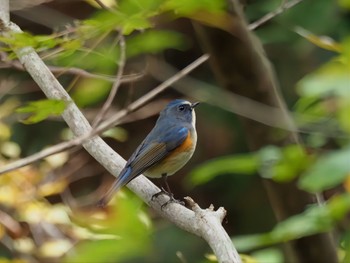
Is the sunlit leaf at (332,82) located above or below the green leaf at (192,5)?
below

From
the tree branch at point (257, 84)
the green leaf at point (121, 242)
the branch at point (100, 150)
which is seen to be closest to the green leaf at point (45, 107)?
the branch at point (100, 150)

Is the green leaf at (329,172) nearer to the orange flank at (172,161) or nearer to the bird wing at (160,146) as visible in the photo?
the bird wing at (160,146)

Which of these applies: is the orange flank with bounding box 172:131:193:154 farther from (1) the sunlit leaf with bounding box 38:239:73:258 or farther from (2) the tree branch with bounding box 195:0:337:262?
(1) the sunlit leaf with bounding box 38:239:73:258

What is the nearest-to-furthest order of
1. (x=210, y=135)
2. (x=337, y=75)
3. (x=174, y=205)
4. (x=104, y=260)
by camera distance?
1. (x=104, y=260)
2. (x=337, y=75)
3. (x=174, y=205)
4. (x=210, y=135)

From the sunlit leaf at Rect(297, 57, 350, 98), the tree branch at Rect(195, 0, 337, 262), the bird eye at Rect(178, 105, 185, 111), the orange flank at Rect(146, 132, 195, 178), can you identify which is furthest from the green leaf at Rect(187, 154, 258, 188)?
the bird eye at Rect(178, 105, 185, 111)

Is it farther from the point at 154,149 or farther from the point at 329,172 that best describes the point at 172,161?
the point at 329,172

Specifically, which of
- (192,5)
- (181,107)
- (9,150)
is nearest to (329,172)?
(192,5)

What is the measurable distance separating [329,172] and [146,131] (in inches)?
219

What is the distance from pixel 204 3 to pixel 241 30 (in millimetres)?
1585

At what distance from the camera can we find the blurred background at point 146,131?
56.7 inches

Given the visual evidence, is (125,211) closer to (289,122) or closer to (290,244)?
(289,122)

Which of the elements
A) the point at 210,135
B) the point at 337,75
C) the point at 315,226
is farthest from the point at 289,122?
the point at 210,135

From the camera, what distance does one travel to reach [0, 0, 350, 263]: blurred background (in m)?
1.44

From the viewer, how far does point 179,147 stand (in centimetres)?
386
